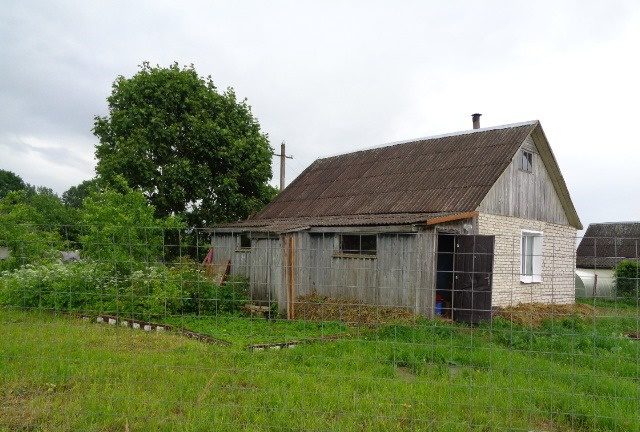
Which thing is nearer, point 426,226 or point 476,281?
point 476,281

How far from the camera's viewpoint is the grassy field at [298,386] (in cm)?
426

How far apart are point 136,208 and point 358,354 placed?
304 inches

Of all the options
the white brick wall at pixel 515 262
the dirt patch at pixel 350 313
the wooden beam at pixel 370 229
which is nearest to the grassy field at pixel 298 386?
the dirt patch at pixel 350 313

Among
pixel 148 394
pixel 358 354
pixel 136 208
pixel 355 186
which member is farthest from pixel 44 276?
pixel 355 186

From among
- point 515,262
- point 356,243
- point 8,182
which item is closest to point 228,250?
point 356,243

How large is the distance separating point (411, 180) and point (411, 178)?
0.15 meters

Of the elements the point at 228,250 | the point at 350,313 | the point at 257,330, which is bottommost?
the point at 257,330

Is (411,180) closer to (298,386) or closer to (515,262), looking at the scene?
(515,262)

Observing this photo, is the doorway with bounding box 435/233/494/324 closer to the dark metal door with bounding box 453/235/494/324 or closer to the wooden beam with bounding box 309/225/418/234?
the dark metal door with bounding box 453/235/494/324

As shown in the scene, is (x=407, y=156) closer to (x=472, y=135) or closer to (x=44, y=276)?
(x=472, y=135)

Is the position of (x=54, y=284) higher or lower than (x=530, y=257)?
lower

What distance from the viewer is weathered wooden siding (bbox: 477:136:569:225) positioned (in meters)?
12.8

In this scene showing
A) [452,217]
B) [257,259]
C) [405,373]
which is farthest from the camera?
[257,259]

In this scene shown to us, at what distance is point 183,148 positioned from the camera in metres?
18.6
